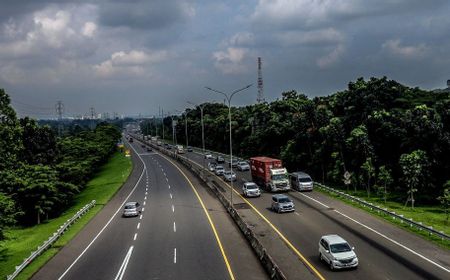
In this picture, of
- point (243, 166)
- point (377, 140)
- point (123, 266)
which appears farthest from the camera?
point (243, 166)

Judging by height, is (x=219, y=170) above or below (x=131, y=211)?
above

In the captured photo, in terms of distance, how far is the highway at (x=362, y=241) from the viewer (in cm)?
2577

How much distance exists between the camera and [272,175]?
59.0m

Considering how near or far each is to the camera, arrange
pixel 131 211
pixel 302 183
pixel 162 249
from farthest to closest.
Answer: pixel 302 183 < pixel 131 211 < pixel 162 249

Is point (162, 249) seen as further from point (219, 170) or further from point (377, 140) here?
point (219, 170)

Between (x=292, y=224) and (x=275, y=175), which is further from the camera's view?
(x=275, y=175)

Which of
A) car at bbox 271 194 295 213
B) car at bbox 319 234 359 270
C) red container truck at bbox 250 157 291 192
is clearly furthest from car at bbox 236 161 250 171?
car at bbox 319 234 359 270

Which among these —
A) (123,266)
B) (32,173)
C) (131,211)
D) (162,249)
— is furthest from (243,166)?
Result: (123,266)

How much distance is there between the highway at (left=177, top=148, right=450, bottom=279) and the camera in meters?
25.8

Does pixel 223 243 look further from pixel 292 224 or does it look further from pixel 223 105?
pixel 223 105

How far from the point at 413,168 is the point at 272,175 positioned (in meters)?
16.8

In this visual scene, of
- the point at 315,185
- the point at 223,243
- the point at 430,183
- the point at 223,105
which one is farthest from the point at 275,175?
the point at 223,105

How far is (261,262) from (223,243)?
243 inches

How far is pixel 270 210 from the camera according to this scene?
4731cm
